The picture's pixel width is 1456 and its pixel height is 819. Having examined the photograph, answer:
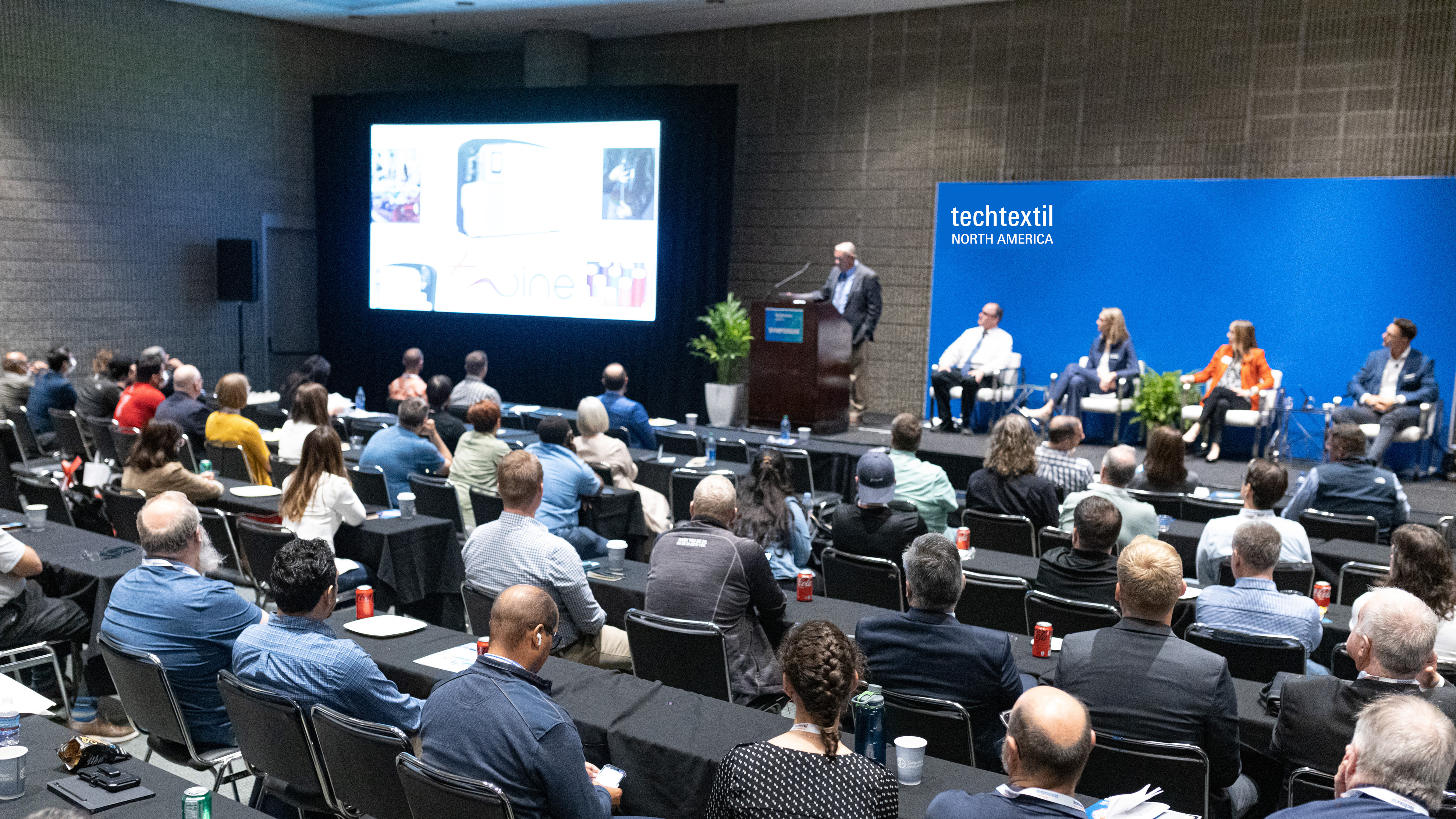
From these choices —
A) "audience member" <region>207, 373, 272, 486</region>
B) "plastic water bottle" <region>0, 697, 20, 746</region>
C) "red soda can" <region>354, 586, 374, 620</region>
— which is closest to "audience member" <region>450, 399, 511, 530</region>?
"audience member" <region>207, 373, 272, 486</region>

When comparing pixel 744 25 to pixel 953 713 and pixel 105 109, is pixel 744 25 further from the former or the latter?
pixel 953 713

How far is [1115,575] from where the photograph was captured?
4.29 metres

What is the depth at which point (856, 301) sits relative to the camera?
10641 mm

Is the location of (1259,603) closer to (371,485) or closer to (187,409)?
(371,485)

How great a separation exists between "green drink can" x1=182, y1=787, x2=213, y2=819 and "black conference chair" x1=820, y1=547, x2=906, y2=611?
8.96 feet

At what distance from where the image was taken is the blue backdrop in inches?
361

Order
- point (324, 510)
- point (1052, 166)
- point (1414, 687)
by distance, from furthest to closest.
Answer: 1. point (1052, 166)
2. point (324, 510)
3. point (1414, 687)

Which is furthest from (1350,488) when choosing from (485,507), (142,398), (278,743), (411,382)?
(142,398)

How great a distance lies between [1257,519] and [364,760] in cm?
383

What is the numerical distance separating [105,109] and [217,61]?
1394 mm

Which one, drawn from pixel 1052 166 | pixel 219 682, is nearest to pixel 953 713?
pixel 219 682

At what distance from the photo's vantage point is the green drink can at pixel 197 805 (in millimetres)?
2416

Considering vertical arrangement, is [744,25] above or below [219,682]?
above

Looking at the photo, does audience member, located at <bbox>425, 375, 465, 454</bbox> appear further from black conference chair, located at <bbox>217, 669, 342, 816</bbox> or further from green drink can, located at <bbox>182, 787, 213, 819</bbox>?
green drink can, located at <bbox>182, 787, 213, 819</bbox>
